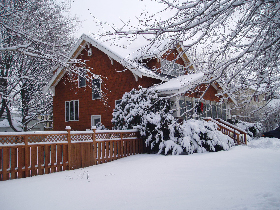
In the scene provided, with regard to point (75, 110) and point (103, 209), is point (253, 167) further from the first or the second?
point (75, 110)

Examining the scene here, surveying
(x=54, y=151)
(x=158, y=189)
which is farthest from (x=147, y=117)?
(x=158, y=189)

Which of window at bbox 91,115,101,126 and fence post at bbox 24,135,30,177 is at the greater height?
window at bbox 91,115,101,126

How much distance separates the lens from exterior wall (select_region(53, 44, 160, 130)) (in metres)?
16.3

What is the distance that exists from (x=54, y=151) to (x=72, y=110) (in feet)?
39.9

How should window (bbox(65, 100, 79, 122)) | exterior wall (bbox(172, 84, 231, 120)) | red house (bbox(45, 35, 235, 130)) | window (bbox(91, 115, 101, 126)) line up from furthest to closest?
window (bbox(65, 100, 79, 122)), window (bbox(91, 115, 101, 126)), red house (bbox(45, 35, 235, 130)), exterior wall (bbox(172, 84, 231, 120))

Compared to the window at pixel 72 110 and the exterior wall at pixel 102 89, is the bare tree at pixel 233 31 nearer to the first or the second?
the exterior wall at pixel 102 89

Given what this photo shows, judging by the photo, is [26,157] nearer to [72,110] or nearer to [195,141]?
[195,141]

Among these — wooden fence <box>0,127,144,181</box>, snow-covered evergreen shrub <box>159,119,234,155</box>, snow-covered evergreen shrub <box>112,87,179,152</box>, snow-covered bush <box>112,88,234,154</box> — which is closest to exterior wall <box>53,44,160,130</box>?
snow-covered evergreen shrub <box>112,87,179,152</box>

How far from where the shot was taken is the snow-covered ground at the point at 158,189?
378 centimetres

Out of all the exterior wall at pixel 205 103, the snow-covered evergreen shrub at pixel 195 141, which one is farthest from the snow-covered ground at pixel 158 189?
the exterior wall at pixel 205 103

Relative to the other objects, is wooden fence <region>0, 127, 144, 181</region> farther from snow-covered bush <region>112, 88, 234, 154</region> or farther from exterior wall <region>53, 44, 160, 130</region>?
exterior wall <region>53, 44, 160, 130</region>

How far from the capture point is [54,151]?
7098 millimetres

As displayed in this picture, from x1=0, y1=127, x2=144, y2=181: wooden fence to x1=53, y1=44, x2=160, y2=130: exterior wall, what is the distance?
6.69m

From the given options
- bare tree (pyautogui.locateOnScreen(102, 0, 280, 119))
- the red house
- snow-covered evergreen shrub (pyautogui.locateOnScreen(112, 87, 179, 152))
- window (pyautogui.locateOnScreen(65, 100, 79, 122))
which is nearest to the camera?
bare tree (pyautogui.locateOnScreen(102, 0, 280, 119))
